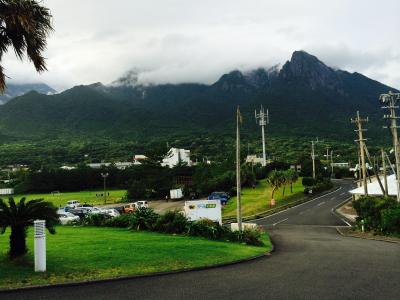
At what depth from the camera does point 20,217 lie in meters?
13.3

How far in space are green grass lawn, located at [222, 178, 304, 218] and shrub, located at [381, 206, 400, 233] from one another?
2187cm

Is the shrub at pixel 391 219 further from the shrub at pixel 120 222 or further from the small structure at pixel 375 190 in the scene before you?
the small structure at pixel 375 190

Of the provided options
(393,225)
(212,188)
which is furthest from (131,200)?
(393,225)

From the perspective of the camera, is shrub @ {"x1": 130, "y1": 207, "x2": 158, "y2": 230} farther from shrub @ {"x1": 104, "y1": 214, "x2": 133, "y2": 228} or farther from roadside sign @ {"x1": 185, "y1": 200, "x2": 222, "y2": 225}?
roadside sign @ {"x1": 185, "y1": 200, "x2": 222, "y2": 225}

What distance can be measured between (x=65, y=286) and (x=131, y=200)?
6088 cm

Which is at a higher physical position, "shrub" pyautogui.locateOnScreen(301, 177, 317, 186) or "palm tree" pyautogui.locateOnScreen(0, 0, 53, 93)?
"palm tree" pyautogui.locateOnScreen(0, 0, 53, 93)

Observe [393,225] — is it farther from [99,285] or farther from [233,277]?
[99,285]

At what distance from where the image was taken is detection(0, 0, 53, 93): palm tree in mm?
10734

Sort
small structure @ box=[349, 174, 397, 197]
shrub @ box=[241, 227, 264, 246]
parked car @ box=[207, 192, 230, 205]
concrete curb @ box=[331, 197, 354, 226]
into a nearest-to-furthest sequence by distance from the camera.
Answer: shrub @ box=[241, 227, 264, 246] → concrete curb @ box=[331, 197, 354, 226] → small structure @ box=[349, 174, 397, 197] → parked car @ box=[207, 192, 230, 205]

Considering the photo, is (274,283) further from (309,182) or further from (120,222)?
(309,182)

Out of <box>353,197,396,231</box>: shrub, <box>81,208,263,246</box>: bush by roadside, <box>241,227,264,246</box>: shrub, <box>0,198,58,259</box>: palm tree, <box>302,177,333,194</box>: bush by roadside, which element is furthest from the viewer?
<box>302,177,333,194</box>: bush by roadside

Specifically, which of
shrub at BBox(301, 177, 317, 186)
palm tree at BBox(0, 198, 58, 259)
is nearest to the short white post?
palm tree at BBox(0, 198, 58, 259)

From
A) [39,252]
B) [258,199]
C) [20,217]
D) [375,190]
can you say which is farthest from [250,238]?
[258,199]

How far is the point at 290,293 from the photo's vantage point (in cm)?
1142
